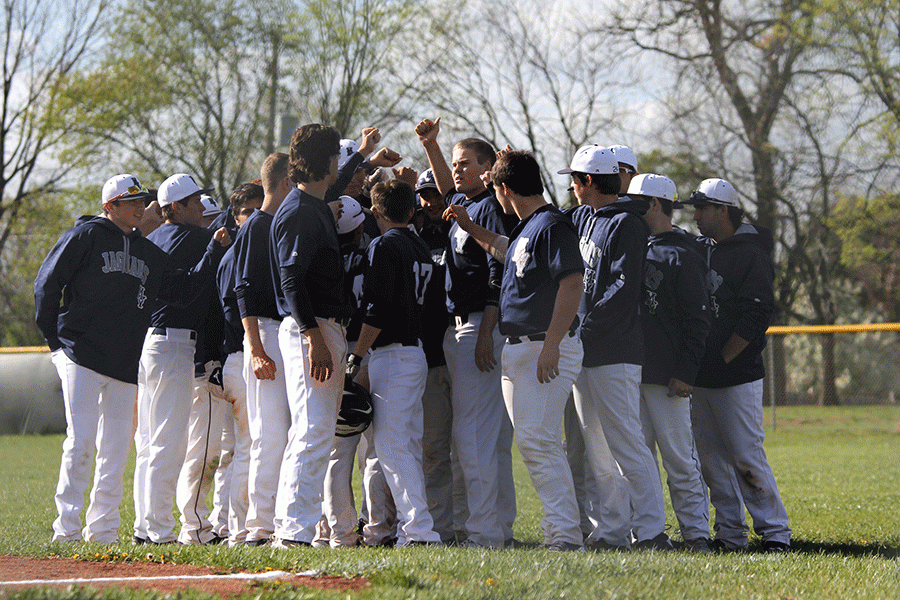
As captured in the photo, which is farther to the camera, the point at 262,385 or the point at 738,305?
the point at 738,305

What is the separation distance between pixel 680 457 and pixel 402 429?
6.13 ft

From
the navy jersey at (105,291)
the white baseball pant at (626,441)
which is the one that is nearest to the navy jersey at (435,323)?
the white baseball pant at (626,441)

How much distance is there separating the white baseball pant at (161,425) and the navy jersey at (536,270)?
231cm

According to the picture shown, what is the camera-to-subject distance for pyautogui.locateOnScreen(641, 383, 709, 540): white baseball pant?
575cm

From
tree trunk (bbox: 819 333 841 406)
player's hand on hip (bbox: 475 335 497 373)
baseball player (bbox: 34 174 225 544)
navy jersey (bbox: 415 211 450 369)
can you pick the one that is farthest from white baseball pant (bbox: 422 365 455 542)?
tree trunk (bbox: 819 333 841 406)

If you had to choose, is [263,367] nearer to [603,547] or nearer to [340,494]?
[340,494]

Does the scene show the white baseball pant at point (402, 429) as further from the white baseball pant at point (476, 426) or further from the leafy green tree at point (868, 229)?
the leafy green tree at point (868, 229)

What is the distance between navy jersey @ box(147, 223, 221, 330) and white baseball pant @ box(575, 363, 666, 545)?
2.71 m

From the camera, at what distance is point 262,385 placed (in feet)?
17.2

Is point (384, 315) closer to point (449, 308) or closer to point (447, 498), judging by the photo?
point (449, 308)

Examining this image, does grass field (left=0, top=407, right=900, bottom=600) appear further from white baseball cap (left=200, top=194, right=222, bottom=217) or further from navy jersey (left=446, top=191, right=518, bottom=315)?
white baseball cap (left=200, top=194, right=222, bottom=217)

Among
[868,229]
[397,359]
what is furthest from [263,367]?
[868,229]

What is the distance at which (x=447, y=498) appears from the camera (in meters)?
6.22

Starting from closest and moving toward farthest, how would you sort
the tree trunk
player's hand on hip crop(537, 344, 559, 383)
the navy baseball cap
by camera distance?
player's hand on hip crop(537, 344, 559, 383) < the navy baseball cap < the tree trunk
